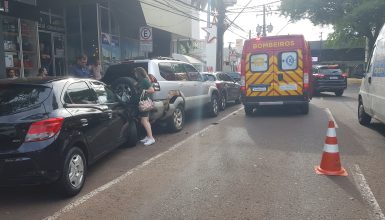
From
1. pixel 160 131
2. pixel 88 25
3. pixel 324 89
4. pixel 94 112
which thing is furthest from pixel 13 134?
pixel 324 89

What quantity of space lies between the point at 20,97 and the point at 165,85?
4326mm

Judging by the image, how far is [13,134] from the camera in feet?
15.2

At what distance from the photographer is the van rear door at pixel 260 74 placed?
1212cm

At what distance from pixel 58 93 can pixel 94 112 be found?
78 centimetres

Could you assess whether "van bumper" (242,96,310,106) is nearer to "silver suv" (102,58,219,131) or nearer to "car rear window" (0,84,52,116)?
"silver suv" (102,58,219,131)

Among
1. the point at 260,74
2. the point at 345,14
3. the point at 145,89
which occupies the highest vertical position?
the point at 345,14

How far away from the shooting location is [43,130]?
4684mm

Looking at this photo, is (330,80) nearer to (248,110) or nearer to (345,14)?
(248,110)

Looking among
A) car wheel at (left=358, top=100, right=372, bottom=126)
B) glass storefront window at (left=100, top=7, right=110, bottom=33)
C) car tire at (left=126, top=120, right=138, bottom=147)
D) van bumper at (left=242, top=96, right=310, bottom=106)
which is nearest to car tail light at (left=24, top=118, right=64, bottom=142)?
car tire at (left=126, top=120, right=138, bottom=147)

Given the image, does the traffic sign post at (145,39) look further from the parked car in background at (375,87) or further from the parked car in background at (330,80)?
the parked car in background at (330,80)

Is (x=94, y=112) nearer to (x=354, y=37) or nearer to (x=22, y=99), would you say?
(x=22, y=99)

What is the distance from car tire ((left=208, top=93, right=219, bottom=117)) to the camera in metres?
12.3

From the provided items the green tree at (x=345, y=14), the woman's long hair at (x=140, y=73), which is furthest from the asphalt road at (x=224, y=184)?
the green tree at (x=345, y=14)

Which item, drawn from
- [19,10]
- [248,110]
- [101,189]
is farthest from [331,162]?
[19,10]
